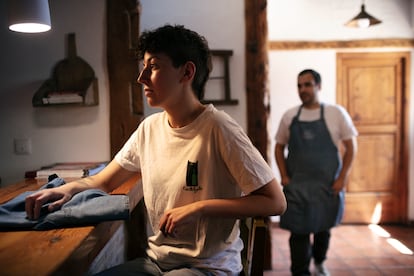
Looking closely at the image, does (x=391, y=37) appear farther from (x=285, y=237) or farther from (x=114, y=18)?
(x=114, y=18)

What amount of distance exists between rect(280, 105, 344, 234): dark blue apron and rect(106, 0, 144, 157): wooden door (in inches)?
41.3

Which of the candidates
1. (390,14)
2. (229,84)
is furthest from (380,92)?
(229,84)

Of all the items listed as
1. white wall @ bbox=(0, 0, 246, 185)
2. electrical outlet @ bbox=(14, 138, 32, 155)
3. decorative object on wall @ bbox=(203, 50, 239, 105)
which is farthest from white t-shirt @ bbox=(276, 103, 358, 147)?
electrical outlet @ bbox=(14, 138, 32, 155)

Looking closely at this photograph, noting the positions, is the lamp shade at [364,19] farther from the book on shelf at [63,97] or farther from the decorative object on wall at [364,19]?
the book on shelf at [63,97]

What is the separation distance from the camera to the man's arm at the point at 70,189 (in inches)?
41.4

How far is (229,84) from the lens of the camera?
8.64 ft

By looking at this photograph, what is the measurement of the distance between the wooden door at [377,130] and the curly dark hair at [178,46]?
2993mm

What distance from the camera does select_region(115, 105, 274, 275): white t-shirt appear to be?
110 centimetres

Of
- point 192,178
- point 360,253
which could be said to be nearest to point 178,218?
point 192,178

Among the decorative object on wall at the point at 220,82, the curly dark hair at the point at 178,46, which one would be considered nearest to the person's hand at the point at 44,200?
the curly dark hair at the point at 178,46

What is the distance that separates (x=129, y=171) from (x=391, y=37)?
343 centimetres

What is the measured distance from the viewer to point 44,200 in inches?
42.4

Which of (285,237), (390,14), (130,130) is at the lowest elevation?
(285,237)

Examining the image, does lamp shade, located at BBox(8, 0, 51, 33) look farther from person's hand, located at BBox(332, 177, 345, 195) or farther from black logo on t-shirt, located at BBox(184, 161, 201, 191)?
person's hand, located at BBox(332, 177, 345, 195)
